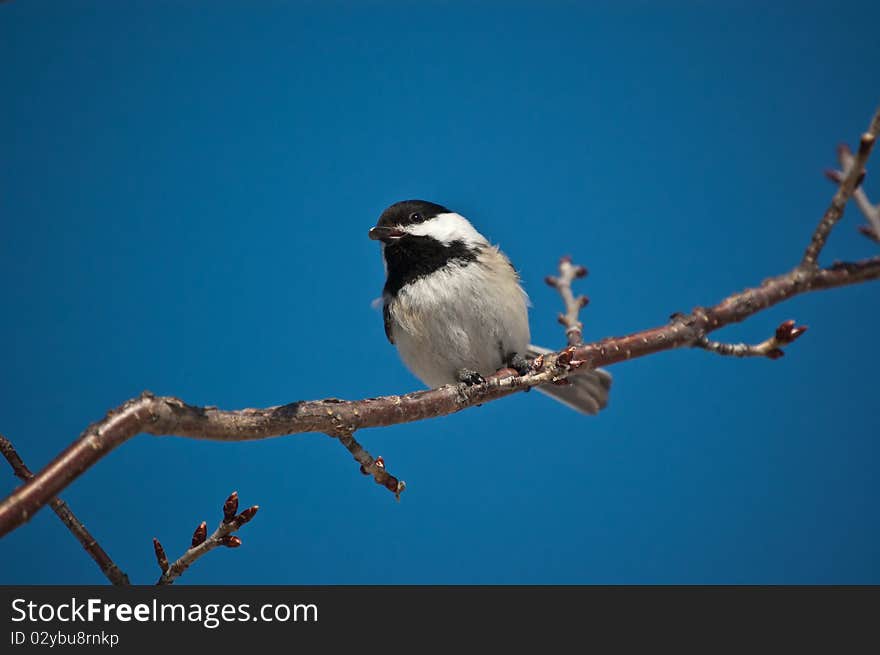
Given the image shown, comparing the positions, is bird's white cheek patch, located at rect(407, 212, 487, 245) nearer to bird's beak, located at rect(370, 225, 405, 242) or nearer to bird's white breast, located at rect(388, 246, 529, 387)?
bird's beak, located at rect(370, 225, 405, 242)

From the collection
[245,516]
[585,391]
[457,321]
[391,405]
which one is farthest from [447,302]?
[245,516]

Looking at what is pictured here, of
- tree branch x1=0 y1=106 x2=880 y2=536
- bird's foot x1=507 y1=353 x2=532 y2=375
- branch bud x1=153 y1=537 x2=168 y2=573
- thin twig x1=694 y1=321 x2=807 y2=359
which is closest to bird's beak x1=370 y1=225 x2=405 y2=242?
bird's foot x1=507 y1=353 x2=532 y2=375

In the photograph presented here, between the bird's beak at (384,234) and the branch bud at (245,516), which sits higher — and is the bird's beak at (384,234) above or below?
above

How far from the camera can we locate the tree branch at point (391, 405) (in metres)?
1.59

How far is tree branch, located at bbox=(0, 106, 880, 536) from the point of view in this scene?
1.59 metres

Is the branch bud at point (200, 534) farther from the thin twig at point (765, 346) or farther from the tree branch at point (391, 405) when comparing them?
the thin twig at point (765, 346)

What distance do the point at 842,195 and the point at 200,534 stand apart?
238 cm

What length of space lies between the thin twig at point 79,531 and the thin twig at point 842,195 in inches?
102

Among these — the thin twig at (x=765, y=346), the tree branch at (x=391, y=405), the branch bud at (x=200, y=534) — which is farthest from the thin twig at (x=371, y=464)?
the thin twig at (x=765, y=346)

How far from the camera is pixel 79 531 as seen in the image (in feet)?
7.37

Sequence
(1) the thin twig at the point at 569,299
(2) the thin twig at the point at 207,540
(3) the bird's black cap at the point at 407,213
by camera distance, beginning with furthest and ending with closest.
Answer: (3) the bird's black cap at the point at 407,213 → (1) the thin twig at the point at 569,299 → (2) the thin twig at the point at 207,540

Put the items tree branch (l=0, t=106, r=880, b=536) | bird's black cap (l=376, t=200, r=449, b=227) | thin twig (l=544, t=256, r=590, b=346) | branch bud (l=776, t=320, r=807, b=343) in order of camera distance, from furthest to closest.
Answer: bird's black cap (l=376, t=200, r=449, b=227) → thin twig (l=544, t=256, r=590, b=346) → branch bud (l=776, t=320, r=807, b=343) → tree branch (l=0, t=106, r=880, b=536)

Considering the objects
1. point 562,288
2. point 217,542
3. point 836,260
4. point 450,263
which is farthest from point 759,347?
point 217,542

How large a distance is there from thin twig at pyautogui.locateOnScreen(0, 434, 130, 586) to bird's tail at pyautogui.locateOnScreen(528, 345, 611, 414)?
2697mm
